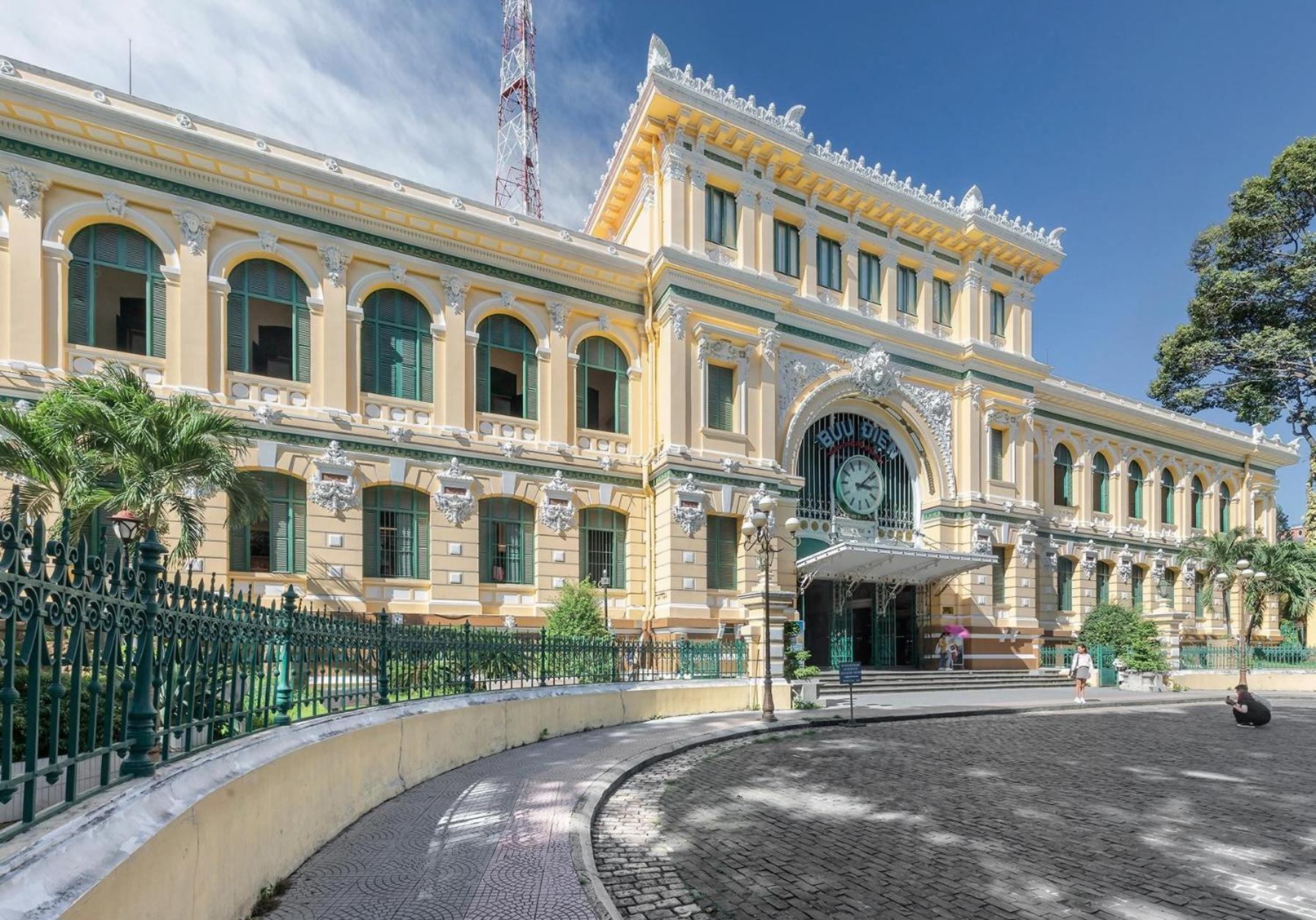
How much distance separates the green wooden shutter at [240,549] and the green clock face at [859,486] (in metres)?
17.5

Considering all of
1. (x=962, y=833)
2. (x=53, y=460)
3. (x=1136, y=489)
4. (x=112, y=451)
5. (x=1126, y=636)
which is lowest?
(x=1126, y=636)

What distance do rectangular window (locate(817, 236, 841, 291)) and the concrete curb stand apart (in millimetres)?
14459

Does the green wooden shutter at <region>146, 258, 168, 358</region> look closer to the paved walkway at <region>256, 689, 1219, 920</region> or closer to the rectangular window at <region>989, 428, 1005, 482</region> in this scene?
the paved walkway at <region>256, 689, 1219, 920</region>

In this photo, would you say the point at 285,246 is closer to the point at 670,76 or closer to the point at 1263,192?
the point at 670,76

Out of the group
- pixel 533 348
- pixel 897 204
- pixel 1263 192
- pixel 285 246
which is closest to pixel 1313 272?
pixel 1263 192

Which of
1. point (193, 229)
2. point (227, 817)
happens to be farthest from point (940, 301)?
point (227, 817)

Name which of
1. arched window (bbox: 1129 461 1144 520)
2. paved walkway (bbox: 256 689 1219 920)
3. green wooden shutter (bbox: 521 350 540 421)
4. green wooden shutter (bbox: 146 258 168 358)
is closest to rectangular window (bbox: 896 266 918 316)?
green wooden shutter (bbox: 521 350 540 421)

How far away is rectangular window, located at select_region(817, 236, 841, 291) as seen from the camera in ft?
81.7

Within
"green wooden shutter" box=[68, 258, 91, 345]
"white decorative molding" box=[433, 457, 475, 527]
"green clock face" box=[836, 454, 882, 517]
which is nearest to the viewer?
"green wooden shutter" box=[68, 258, 91, 345]

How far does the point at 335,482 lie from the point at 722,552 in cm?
1077

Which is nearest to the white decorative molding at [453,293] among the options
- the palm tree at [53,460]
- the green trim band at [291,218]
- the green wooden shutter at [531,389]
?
the green trim band at [291,218]

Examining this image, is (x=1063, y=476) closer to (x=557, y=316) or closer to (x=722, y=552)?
(x=722, y=552)

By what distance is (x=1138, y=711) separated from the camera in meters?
18.4

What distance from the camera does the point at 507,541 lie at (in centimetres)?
1978
